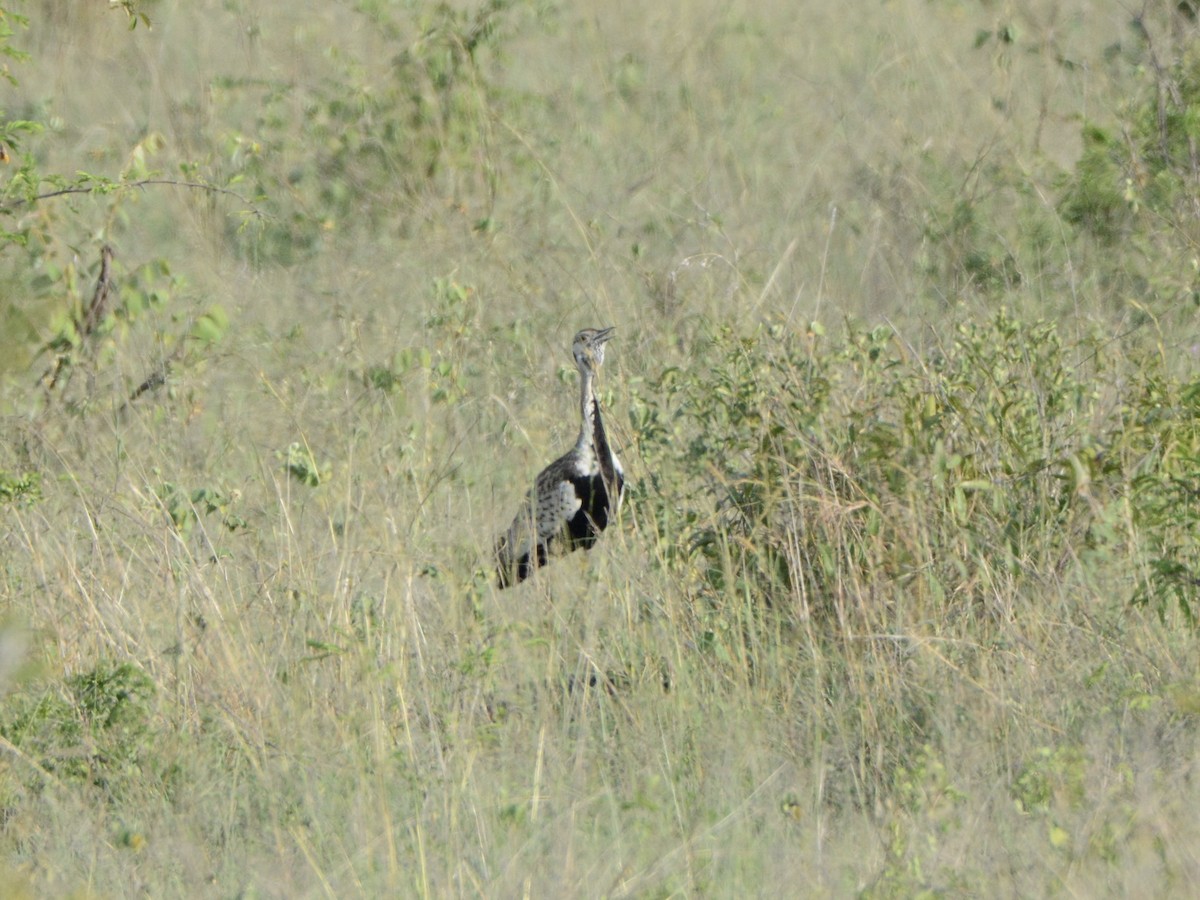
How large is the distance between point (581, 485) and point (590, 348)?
0.50 meters

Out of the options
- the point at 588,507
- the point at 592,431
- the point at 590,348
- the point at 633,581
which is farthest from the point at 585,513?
the point at 633,581

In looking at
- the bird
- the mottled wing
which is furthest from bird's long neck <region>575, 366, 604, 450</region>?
the mottled wing

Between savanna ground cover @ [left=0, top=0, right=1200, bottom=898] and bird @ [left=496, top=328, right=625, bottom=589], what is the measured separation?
0.11m

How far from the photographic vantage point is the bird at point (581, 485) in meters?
→ 5.11

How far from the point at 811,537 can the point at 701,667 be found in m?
0.43

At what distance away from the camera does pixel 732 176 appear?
7750mm

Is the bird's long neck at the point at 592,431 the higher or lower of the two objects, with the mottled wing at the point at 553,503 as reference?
higher

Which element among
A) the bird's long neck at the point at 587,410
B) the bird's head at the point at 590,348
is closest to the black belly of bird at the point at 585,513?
the bird's long neck at the point at 587,410

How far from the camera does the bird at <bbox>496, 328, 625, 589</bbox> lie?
5.11 meters

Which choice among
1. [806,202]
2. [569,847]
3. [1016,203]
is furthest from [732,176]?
[569,847]

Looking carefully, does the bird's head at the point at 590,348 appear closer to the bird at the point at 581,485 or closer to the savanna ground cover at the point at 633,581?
the bird at the point at 581,485

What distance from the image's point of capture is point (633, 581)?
4.01 meters

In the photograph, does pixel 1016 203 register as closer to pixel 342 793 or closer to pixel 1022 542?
pixel 1022 542

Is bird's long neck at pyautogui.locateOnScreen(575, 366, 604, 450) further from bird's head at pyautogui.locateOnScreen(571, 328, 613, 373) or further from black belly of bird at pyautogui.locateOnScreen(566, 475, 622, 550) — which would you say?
black belly of bird at pyautogui.locateOnScreen(566, 475, 622, 550)
